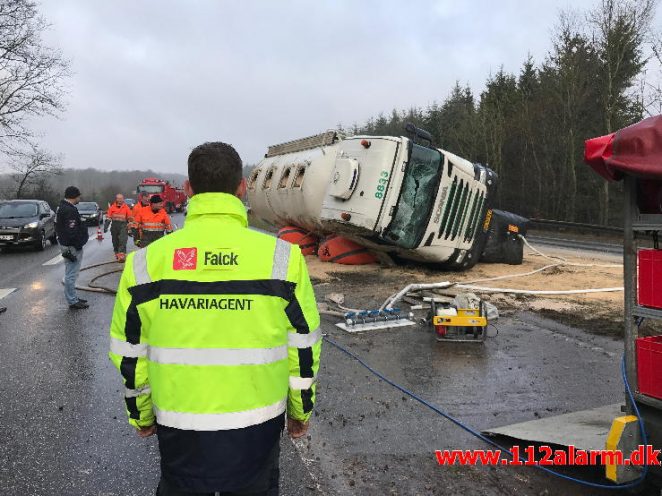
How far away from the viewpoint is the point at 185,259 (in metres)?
1.79

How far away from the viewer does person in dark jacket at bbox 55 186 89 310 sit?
780 centimetres

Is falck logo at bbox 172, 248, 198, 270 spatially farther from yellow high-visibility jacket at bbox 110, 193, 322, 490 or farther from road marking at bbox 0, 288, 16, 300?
road marking at bbox 0, 288, 16, 300

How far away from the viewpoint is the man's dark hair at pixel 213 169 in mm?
1913

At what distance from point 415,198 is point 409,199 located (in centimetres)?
13

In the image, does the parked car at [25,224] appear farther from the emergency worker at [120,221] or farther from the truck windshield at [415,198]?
the truck windshield at [415,198]

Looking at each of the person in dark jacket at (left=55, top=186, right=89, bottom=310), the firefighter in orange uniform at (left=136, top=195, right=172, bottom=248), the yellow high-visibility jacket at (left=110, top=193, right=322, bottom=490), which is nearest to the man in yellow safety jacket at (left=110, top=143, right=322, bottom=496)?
the yellow high-visibility jacket at (left=110, top=193, right=322, bottom=490)

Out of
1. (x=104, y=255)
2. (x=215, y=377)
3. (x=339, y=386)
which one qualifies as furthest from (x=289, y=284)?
(x=104, y=255)

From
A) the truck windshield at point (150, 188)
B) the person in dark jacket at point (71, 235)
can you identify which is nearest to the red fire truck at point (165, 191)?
the truck windshield at point (150, 188)

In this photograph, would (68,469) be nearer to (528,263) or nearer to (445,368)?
(445,368)

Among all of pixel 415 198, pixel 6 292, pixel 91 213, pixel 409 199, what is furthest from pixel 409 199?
pixel 91 213

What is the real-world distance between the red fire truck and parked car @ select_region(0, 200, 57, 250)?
585 inches

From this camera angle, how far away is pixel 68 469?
10.8ft
